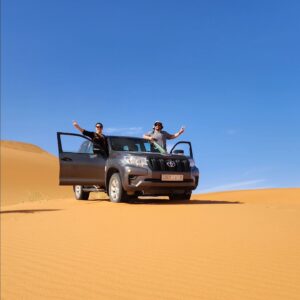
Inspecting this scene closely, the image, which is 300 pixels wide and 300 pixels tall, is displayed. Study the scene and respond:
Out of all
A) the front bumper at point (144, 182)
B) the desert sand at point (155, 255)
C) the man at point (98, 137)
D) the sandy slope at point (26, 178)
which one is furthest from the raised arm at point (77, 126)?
the sandy slope at point (26, 178)

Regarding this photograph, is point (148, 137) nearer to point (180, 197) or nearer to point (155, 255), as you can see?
point (180, 197)

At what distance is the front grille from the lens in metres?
10.1

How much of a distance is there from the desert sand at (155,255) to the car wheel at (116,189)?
1.68 m

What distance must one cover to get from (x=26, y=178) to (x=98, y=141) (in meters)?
28.7

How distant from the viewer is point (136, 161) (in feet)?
33.1

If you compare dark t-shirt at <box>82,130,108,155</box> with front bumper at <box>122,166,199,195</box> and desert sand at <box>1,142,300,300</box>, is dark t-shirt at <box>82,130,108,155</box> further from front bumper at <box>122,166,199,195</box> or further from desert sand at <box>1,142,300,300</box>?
desert sand at <box>1,142,300,300</box>

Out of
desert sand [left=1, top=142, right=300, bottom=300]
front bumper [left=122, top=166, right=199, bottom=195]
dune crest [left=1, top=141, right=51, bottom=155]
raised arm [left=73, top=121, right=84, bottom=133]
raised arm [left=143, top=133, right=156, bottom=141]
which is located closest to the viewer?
desert sand [left=1, top=142, right=300, bottom=300]

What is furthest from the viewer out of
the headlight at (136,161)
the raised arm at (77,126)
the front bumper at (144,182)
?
the raised arm at (77,126)

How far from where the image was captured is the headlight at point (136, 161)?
33.0ft

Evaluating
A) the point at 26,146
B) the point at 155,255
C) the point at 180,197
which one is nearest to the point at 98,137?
the point at 180,197

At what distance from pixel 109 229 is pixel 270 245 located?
8.93 feet

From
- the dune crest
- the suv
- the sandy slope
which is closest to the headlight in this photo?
the suv

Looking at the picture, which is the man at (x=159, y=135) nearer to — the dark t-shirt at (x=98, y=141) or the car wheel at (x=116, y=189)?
the dark t-shirt at (x=98, y=141)

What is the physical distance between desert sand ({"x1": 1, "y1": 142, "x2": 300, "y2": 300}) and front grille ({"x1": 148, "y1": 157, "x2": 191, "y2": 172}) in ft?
5.42
